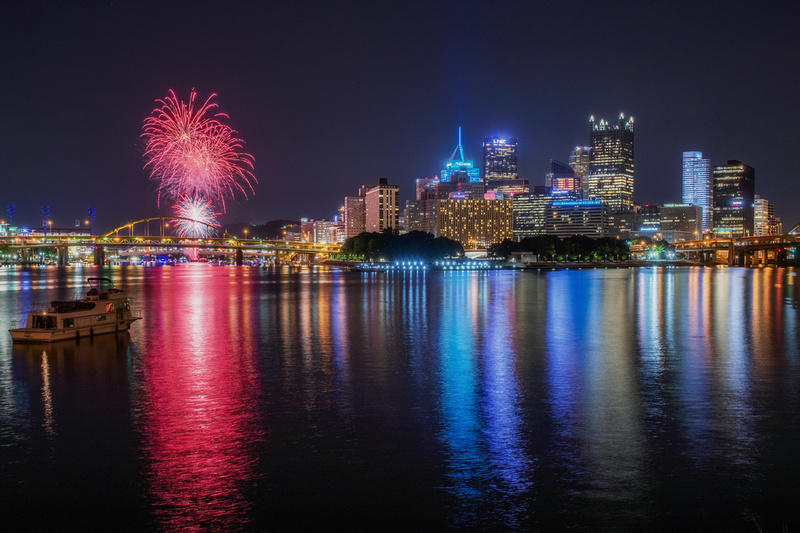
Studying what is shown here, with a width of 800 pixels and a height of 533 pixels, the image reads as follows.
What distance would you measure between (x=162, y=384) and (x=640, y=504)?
14.1 meters

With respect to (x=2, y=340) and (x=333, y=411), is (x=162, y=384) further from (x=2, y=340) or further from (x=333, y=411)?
(x=2, y=340)

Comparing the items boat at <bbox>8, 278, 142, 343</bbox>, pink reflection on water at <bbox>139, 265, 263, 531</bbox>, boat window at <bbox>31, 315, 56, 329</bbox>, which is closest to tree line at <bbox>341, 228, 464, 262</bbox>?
boat at <bbox>8, 278, 142, 343</bbox>

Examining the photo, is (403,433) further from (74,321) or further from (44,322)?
(44,322)

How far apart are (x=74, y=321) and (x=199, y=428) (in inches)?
689

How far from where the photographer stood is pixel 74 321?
28.7 metres

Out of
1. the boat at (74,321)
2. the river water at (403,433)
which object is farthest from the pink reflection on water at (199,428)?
the boat at (74,321)

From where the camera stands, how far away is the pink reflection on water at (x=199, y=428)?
10156 mm

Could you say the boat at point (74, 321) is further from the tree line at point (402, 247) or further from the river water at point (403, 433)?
the tree line at point (402, 247)

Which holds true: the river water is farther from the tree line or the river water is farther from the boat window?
the tree line

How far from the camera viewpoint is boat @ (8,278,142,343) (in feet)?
91.7

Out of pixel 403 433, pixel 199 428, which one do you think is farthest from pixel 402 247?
pixel 403 433

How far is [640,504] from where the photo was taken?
400 inches

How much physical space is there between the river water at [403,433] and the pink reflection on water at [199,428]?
0.06 meters

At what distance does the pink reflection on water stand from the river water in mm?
58
